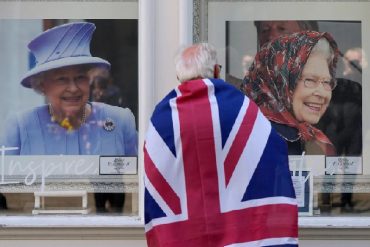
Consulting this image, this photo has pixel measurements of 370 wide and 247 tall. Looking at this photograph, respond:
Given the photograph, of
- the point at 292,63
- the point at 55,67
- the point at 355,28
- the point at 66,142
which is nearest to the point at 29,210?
the point at 66,142

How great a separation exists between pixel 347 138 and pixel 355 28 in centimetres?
65

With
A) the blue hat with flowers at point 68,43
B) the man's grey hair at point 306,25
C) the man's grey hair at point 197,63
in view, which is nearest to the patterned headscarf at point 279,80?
the man's grey hair at point 306,25

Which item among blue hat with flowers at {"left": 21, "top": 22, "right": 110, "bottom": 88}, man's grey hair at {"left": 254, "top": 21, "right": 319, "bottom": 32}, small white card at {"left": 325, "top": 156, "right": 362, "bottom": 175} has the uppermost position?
man's grey hair at {"left": 254, "top": 21, "right": 319, "bottom": 32}

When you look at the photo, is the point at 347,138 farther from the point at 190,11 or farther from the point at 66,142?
the point at 66,142

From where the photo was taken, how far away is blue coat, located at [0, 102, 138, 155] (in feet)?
16.5

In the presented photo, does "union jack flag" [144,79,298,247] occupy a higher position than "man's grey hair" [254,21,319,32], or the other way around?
"man's grey hair" [254,21,319,32]

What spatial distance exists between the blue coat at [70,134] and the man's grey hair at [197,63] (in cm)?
142

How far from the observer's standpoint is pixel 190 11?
190 inches

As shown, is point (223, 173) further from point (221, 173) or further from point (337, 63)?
point (337, 63)

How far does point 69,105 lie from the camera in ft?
16.7

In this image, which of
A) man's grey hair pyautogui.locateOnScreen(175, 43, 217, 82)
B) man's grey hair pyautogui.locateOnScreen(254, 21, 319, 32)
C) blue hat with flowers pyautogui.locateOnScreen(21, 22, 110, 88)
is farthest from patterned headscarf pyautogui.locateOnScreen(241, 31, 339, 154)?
man's grey hair pyautogui.locateOnScreen(175, 43, 217, 82)

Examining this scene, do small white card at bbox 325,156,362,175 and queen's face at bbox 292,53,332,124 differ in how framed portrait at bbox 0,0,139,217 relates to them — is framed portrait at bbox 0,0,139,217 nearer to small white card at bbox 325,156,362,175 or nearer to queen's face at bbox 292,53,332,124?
queen's face at bbox 292,53,332,124

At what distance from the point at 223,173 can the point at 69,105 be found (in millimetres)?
1777

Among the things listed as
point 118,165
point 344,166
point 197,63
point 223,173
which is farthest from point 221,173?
point 344,166
